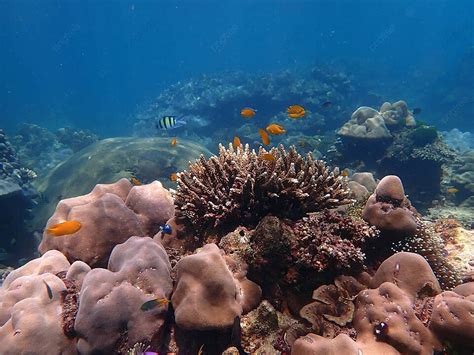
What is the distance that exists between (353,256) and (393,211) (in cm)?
87

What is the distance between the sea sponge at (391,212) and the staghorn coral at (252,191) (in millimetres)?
427

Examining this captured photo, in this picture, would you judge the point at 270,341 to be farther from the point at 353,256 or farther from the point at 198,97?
the point at 198,97

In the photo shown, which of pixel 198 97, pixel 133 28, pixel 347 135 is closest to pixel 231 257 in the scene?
pixel 347 135

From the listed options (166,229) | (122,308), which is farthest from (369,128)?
(122,308)

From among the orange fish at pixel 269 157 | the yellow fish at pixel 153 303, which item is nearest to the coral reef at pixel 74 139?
the orange fish at pixel 269 157

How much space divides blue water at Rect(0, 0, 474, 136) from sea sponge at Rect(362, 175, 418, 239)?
32.2 meters

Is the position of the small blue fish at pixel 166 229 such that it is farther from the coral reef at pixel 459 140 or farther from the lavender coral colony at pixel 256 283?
the coral reef at pixel 459 140

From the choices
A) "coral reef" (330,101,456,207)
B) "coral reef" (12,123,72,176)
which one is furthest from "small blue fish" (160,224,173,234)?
"coral reef" (12,123,72,176)

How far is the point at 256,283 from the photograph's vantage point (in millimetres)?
3205

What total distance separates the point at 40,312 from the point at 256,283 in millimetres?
2281

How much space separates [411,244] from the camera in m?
3.68

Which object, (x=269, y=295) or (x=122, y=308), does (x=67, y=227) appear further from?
(x=269, y=295)

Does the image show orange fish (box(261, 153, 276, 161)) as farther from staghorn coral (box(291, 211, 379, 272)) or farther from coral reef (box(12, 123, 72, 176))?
coral reef (box(12, 123, 72, 176))
